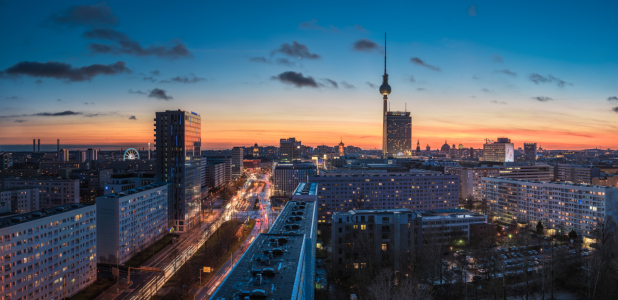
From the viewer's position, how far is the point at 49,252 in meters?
36.6

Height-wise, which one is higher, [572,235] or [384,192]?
[384,192]

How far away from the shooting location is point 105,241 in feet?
162

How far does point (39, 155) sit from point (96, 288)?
203 metres

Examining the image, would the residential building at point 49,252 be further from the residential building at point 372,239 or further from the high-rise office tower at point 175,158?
the residential building at point 372,239

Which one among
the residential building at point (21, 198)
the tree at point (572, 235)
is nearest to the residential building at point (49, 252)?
the residential building at point (21, 198)

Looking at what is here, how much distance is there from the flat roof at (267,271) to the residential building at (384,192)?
5228cm

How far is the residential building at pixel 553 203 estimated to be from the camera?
60688 millimetres

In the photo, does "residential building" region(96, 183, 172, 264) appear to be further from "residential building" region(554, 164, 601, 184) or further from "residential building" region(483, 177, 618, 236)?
"residential building" region(554, 164, 601, 184)

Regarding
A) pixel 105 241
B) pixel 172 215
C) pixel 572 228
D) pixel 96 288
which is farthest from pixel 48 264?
pixel 572 228

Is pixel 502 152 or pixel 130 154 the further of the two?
pixel 502 152

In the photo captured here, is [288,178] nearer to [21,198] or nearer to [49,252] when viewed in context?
[21,198]

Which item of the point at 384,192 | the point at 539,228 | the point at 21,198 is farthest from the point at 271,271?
the point at 21,198

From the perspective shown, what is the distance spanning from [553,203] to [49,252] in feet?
269

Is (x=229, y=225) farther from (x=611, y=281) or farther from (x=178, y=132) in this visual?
(x=611, y=281)
